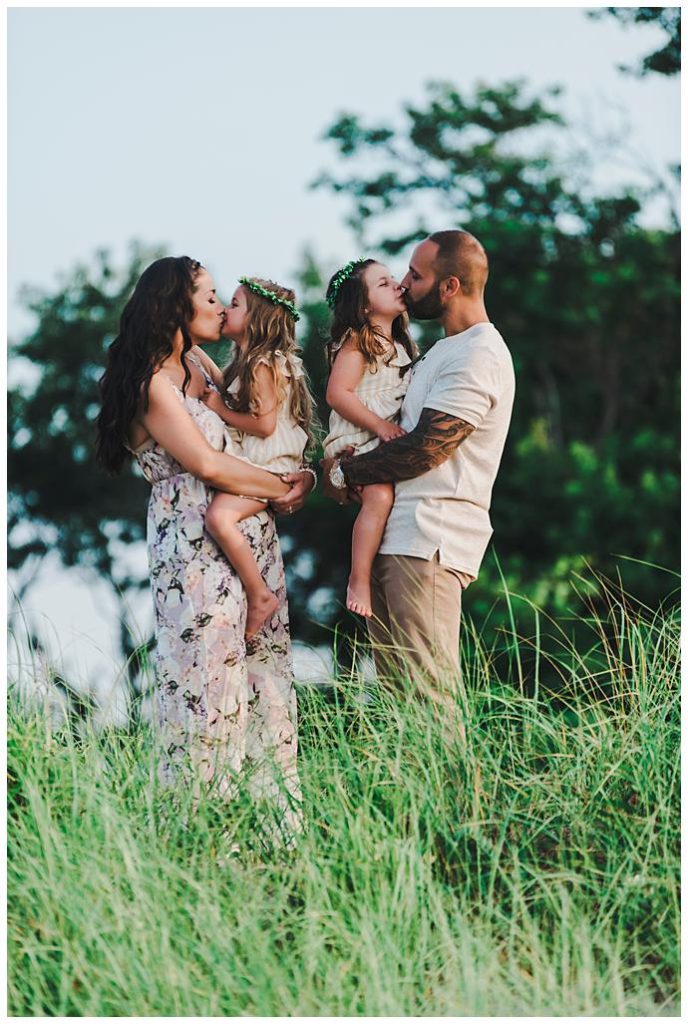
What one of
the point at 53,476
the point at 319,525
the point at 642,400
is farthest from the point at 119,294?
the point at 642,400

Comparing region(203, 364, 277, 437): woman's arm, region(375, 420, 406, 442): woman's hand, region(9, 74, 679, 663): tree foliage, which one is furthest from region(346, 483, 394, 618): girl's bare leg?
region(9, 74, 679, 663): tree foliage

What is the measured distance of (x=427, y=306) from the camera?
4648 millimetres

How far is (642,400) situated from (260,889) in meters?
15.6

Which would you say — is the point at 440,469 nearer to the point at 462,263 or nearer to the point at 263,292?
the point at 462,263

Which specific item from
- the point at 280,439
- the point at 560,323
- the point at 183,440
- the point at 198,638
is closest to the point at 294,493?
the point at 280,439

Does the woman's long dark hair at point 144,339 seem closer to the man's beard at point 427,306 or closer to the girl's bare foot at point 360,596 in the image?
the man's beard at point 427,306

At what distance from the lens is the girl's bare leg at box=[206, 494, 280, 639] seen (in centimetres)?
439

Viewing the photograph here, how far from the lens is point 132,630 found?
4.75 m

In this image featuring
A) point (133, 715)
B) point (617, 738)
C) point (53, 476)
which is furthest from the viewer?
Answer: point (53, 476)

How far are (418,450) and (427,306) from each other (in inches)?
22.3

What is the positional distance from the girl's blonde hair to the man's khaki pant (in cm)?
70

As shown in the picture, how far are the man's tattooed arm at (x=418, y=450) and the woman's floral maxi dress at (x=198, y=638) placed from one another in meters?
0.45

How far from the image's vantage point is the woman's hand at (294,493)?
4.61 meters

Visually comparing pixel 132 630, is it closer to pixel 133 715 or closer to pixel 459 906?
pixel 133 715
